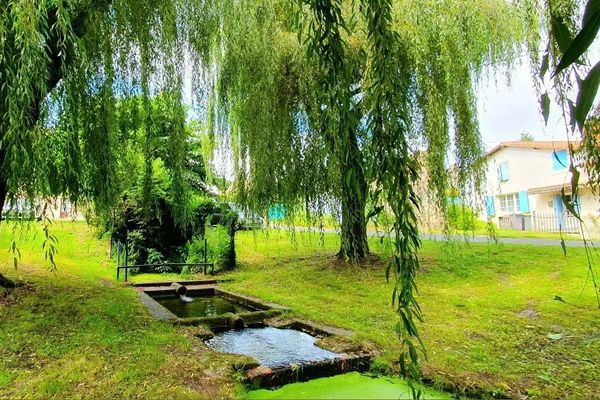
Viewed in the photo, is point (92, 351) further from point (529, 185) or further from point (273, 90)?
point (529, 185)

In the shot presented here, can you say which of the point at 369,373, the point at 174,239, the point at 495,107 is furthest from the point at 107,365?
the point at 174,239

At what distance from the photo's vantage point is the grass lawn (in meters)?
2.66

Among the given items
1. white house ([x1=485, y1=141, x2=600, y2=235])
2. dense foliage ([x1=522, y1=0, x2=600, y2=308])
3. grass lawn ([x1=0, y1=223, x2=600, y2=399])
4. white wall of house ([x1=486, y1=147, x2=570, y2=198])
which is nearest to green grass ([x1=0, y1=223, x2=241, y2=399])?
grass lawn ([x1=0, y1=223, x2=600, y2=399])

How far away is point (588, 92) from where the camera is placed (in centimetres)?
50

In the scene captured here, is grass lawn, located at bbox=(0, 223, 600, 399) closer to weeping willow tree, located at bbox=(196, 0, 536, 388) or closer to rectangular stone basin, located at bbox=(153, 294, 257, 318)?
rectangular stone basin, located at bbox=(153, 294, 257, 318)

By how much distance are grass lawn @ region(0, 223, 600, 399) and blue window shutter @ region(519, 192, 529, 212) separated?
9665 millimetres

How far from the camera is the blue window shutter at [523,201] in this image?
16250 mm

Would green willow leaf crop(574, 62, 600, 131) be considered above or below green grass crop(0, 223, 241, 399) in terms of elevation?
above

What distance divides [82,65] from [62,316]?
8.58 ft

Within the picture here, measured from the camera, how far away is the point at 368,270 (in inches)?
279

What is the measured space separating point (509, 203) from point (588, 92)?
63.1ft

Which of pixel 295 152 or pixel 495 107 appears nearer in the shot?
pixel 295 152

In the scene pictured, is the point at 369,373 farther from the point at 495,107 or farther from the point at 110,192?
the point at 495,107

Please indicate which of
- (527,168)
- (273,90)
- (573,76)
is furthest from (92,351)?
(527,168)
